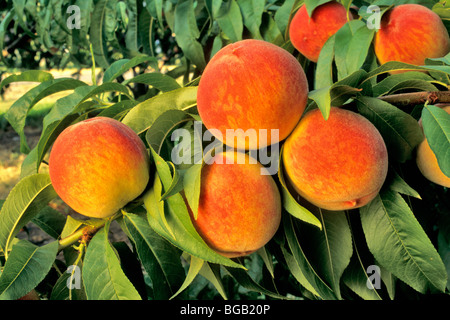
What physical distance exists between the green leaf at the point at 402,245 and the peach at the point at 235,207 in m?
0.16

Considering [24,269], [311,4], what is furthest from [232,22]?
[24,269]

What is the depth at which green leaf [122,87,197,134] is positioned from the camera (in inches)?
25.4

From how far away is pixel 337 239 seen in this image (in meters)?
0.62

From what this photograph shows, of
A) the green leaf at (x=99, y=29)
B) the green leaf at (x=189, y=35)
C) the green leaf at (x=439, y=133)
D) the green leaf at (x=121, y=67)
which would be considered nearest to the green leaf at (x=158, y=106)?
the green leaf at (x=121, y=67)

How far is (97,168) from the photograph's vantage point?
0.56 metres

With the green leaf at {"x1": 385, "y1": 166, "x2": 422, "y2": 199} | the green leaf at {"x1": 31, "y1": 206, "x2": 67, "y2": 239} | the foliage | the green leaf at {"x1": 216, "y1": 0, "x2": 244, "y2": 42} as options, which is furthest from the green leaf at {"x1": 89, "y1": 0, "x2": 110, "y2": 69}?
the green leaf at {"x1": 385, "y1": 166, "x2": 422, "y2": 199}

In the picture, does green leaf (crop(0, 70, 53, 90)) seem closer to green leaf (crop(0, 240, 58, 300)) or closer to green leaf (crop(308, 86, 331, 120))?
green leaf (crop(0, 240, 58, 300))

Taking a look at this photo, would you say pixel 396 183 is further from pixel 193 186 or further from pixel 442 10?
pixel 442 10

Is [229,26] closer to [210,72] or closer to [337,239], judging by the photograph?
[210,72]

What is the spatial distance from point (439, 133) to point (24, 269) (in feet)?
1.93

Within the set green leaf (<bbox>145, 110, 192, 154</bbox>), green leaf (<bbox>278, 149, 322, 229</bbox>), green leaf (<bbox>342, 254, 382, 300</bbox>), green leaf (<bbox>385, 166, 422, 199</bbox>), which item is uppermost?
green leaf (<bbox>145, 110, 192, 154</bbox>)

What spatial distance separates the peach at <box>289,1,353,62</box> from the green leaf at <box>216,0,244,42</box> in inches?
5.4

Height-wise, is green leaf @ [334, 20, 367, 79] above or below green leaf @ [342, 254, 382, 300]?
above
